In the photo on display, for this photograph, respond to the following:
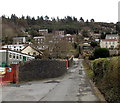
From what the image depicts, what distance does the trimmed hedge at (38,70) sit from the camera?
69.9 ft

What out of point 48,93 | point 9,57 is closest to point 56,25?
point 9,57

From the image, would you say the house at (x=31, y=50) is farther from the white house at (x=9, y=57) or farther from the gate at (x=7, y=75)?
the gate at (x=7, y=75)

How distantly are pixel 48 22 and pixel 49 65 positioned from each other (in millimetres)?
158269

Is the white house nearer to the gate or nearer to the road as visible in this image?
the gate

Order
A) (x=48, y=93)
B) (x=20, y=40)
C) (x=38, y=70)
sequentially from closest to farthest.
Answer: (x=48, y=93), (x=38, y=70), (x=20, y=40)

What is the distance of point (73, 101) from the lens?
10523 millimetres

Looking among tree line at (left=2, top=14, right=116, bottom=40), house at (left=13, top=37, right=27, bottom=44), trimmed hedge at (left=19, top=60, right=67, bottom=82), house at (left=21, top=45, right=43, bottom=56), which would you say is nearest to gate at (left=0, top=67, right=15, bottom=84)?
trimmed hedge at (left=19, top=60, right=67, bottom=82)

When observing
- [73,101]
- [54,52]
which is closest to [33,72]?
[73,101]

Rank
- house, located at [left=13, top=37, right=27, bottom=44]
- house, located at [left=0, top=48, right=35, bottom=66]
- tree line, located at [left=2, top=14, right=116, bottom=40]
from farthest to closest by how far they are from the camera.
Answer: tree line, located at [left=2, top=14, right=116, bottom=40] → house, located at [left=13, top=37, right=27, bottom=44] → house, located at [left=0, top=48, right=35, bottom=66]

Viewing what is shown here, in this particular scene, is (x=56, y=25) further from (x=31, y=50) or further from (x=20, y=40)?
(x=31, y=50)

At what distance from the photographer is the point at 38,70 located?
2325cm

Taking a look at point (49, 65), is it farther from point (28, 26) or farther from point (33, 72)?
point (28, 26)

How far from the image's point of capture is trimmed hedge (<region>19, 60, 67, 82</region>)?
69.9 ft

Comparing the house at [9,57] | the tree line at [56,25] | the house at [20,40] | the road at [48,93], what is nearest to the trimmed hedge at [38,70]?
the road at [48,93]
